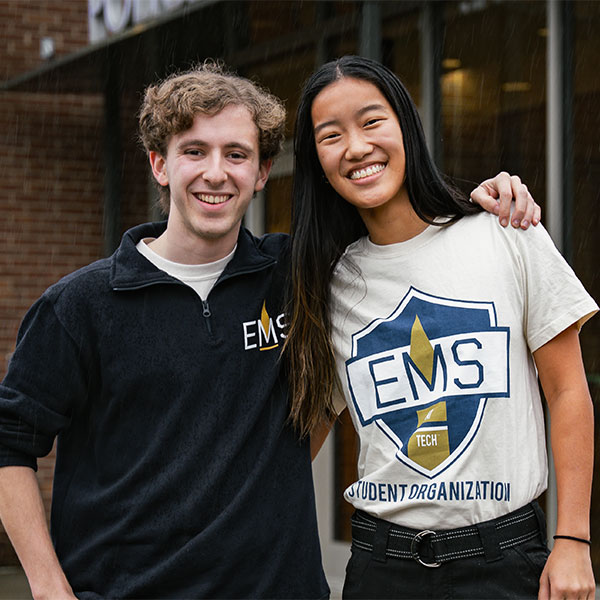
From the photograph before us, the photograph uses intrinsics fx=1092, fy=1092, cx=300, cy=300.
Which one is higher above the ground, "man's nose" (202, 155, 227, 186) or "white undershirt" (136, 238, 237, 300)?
"man's nose" (202, 155, 227, 186)

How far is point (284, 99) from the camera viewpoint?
711 centimetres

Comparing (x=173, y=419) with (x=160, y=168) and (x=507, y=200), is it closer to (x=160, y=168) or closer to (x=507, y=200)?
(x=160, y=168)

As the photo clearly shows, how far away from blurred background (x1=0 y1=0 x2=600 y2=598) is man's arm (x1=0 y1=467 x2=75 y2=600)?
3.70 m

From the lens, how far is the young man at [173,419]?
113 inches

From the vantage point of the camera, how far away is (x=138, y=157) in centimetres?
963

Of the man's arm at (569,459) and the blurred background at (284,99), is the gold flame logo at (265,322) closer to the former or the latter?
the man's arm at (569,459)

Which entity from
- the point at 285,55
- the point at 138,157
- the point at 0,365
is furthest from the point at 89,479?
the point at 138,157

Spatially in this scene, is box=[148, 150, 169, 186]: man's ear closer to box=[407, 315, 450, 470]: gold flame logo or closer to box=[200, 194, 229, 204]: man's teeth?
box=[200, 194, 229, 204]: man's teeth

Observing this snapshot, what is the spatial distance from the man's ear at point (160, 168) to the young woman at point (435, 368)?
1.44 feet

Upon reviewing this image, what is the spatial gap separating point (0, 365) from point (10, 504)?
6227mm

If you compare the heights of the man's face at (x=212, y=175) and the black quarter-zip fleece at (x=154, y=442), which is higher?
the man's face at (x=212, y=175)

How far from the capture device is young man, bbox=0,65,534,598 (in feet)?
9.43

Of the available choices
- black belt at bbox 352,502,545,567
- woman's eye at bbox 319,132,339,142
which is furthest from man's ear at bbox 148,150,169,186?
black belt at bbox 352,502,545,567

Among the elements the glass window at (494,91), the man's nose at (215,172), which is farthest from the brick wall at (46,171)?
the man's nose at (215,172)
